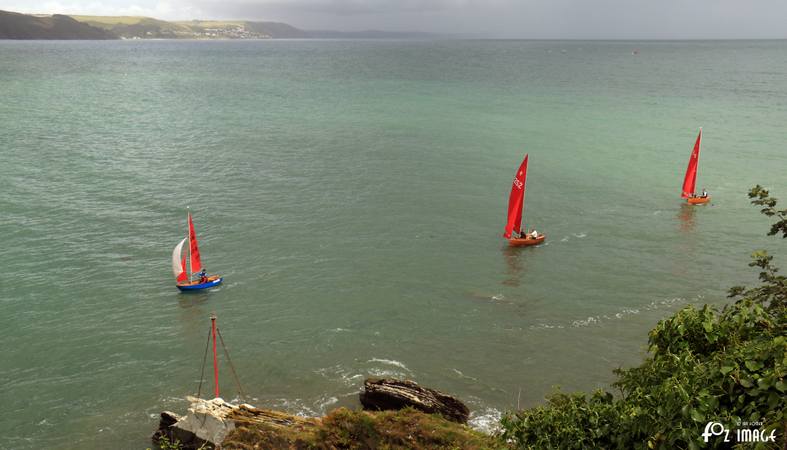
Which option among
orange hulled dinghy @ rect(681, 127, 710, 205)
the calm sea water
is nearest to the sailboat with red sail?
the calm sea water

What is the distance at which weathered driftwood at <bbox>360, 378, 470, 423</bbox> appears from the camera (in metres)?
28.5

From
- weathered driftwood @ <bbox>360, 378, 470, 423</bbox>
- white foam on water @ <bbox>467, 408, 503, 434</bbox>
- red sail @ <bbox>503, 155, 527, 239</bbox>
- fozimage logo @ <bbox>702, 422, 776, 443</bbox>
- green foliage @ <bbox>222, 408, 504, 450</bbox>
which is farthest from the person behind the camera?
red sail @ <bbox>503, 155, 527, 239</bbox>

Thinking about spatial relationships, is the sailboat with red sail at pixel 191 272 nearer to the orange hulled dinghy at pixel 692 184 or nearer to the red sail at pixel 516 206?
the red sail at pixel 516 206

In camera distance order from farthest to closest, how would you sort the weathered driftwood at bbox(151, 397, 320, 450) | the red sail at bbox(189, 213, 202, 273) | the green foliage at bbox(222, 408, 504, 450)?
the red sail at bbox(189, 213, 202, 273), the weathered driftwood at bbox(151, 397, 320, 450), the green foliage at bbox(222, 408, 504, 450)

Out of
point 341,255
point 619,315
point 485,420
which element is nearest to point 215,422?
point 485,420

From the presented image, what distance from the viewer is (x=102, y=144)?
283 feet

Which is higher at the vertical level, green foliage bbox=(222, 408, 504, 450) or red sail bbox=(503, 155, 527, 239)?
red sail bbox=(503, 155, 527, 239)

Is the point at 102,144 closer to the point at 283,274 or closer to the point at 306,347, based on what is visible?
the point at 283,274

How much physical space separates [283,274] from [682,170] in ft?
183

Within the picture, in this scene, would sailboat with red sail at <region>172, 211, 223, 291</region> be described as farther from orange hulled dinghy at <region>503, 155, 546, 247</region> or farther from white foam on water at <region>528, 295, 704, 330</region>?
orange hulled dinghy at <region>503, 155, 546, 247</region>

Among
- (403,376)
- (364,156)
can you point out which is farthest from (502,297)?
(364,156)

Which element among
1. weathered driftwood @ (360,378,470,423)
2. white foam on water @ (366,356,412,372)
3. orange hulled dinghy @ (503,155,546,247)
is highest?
orange hulled dinghy @ (503,155,546,247)

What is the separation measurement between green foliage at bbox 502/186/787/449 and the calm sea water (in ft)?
43.0

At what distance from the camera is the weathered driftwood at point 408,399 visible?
28484 mm
